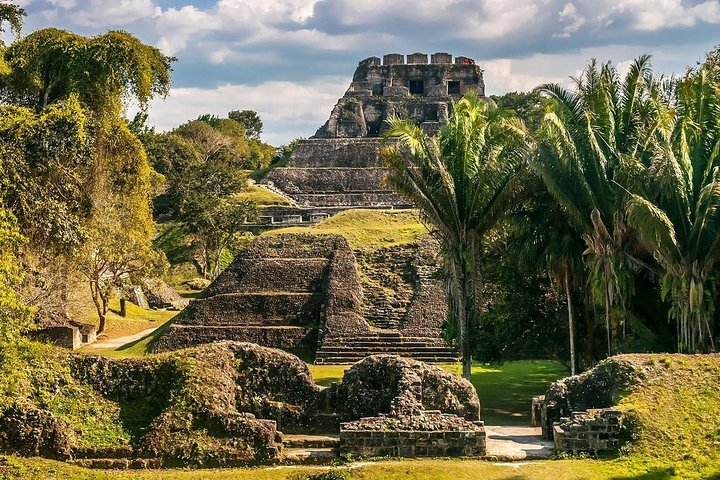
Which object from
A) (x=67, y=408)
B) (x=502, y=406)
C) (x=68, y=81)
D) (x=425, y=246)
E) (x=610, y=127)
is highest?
(x=68, y=81)

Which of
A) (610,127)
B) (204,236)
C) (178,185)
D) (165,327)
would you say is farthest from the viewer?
(178,185)

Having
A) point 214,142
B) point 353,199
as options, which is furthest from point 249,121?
point 353,199

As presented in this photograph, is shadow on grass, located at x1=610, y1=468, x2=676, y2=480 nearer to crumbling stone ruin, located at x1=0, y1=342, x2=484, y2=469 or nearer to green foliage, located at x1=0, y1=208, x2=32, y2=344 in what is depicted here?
crumbling stone ruin, located at x1=0, y1=342, x2=484, y2=469

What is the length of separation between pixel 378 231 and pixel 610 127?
15.6m

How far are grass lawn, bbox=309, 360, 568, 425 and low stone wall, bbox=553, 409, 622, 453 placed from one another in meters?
3.98

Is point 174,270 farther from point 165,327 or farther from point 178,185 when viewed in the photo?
point 165,327

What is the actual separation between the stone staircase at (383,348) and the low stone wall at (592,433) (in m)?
12.1

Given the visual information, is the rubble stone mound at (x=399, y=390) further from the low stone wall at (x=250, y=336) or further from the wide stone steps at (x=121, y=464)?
the low stone wall at (x=250, y=336)

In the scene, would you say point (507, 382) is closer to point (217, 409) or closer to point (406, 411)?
point (406, 411)

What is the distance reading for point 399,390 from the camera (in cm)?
1498

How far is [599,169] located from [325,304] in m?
12.3

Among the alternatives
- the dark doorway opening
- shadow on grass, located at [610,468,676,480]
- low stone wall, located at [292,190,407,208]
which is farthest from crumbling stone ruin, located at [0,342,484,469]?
the dark doorway opening

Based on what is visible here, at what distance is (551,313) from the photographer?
21453mm

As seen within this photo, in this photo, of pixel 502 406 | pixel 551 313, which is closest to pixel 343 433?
pixel 502 406
